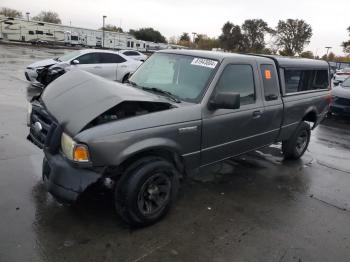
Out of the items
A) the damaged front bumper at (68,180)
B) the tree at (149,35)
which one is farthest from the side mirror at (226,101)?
the tree at (149,35)

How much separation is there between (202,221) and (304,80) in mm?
3449

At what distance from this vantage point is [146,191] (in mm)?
3404

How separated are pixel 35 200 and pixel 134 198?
4.58 ft

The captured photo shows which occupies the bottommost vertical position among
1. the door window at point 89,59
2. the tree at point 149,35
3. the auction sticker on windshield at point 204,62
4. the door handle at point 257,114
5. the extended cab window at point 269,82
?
the door handle at point 257,114

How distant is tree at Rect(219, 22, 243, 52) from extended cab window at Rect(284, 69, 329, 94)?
63.0 m

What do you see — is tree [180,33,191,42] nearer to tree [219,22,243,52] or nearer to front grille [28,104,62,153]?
tree [219,22,243,52]

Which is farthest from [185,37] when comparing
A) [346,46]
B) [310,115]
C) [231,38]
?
[310,115]

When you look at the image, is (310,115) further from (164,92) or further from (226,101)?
(164,92)

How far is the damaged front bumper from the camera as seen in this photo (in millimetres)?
2984

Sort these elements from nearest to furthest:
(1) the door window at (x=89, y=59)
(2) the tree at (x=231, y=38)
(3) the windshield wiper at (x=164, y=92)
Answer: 1. (3) the windshield wiper at (x=164, y=92)
2. (1) the door window at (x=89, y=59)
3. (2) the tree at (x=231, y=38)

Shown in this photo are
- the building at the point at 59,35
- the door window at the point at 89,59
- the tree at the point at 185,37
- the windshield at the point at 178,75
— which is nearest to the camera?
the windshield at the point at 178,75

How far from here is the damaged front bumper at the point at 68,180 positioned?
2984 mm

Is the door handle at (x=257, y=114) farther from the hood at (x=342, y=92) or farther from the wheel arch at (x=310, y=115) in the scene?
the hood at (x=342, y=92)

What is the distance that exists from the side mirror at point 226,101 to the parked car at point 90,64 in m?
7.80
